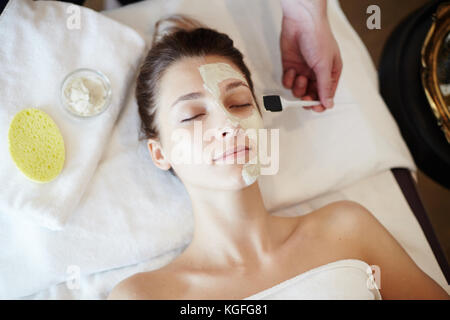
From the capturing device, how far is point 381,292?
44.9 inches

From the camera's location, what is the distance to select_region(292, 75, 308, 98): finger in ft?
4.61

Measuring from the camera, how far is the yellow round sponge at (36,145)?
114 cm

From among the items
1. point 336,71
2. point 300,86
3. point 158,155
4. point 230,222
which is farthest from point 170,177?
point 336,71

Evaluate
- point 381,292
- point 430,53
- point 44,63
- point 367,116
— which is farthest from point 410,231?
point 44,63

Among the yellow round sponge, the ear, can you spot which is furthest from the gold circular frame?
the yellow round sponge

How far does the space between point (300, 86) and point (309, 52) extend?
14 centimetres

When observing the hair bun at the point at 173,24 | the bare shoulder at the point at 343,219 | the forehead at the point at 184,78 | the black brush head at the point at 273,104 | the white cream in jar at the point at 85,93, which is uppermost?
the hair bun at the point at 173,24

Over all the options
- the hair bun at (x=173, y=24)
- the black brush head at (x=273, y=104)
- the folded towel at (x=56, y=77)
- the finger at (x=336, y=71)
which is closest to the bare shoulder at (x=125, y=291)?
the folded towel at (x=56, y=77)

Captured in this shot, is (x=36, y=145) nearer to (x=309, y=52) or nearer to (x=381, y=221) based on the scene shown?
(x=309, y=52)

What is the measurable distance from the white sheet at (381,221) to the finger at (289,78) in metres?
0.46

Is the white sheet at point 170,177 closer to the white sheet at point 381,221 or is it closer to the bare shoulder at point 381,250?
the white sheet at point 381,221

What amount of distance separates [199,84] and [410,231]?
37.1 inches

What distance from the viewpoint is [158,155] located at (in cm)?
119

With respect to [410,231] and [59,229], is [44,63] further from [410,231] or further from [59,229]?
[410,231]
